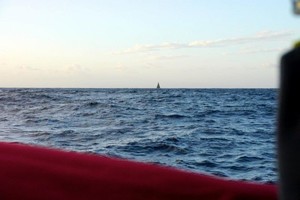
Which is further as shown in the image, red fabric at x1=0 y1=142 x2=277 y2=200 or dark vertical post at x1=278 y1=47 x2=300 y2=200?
red fabric at x1=0 y1=142 x2=277 y2=200

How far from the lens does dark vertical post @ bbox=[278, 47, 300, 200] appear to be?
84cm

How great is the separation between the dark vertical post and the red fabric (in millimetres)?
603

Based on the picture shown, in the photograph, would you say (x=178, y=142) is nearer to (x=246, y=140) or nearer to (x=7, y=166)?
(x=246, y=140)

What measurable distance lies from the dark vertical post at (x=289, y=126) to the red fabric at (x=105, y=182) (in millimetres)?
603

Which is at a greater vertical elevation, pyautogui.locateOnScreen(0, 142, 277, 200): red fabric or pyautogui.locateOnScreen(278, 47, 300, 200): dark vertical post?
pyautogui.locateOnScreen(278, 47, 300, 200): dark vertical post

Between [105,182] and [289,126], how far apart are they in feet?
2.70

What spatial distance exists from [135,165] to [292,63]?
3.49 ft

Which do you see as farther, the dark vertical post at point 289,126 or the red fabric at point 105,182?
A: the red fabric at point 105,182

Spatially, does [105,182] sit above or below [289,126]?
below

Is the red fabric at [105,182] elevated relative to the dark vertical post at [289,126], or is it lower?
lower

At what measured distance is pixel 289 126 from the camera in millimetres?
875

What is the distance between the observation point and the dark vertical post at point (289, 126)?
844 mm

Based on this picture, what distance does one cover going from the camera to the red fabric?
1.47 m

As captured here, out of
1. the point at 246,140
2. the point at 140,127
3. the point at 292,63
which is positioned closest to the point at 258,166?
the point at 246,140
